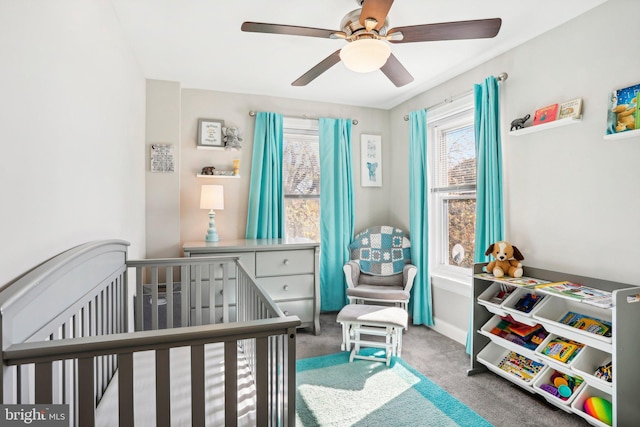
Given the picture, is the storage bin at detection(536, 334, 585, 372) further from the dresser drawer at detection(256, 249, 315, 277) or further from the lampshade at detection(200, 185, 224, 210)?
the lampshade at detection(200, 185, 224, 210)

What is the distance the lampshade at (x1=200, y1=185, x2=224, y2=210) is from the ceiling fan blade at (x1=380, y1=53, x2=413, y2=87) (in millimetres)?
1727

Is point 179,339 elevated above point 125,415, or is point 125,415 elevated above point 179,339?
point 179,339

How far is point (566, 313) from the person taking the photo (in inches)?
82.7

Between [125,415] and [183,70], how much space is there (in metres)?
2.73

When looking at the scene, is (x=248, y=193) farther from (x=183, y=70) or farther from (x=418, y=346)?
(x=418, y=346)

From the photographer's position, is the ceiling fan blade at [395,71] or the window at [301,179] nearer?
the ceiling fan blade at [395,71]

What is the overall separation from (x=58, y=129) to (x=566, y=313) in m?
2.73

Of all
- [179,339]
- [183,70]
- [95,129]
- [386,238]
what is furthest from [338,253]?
[179,339]

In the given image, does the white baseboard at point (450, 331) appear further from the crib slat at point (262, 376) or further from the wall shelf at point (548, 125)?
the crib slat at point (262, 376)

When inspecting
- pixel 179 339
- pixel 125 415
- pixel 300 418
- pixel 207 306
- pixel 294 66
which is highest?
pixel 294 66

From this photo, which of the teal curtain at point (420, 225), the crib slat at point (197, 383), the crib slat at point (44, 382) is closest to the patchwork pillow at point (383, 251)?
the teal curtain at point (420, 225)

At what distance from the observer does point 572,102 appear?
2053 millimetres

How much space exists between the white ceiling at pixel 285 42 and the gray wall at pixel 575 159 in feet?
0.54

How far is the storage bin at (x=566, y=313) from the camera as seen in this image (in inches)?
66.9
